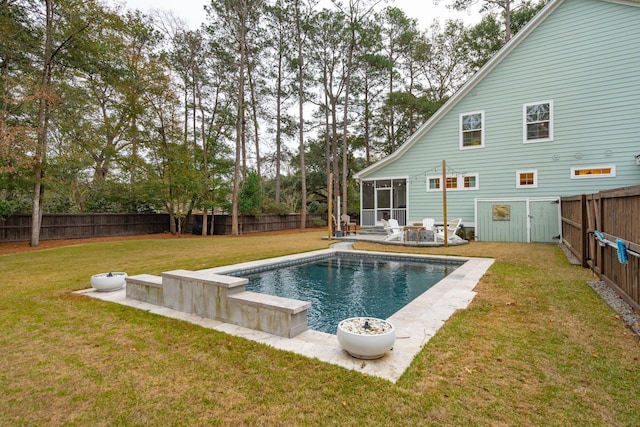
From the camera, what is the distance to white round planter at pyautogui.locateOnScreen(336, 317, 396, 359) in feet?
8.71

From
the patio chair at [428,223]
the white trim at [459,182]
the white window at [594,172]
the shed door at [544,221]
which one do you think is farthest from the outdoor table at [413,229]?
the white window at [594,172]

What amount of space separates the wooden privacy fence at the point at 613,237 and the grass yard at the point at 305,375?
0.52m

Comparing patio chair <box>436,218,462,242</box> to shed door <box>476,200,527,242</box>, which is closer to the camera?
shed door <box>476,200,527,242</box>

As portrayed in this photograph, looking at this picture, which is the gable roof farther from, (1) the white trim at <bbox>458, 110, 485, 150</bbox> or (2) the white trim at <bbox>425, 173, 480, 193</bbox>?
(2) the white trim at <bbox>425, 173, 480, 193</bbox>

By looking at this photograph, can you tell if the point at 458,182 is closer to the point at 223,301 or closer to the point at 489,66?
the point at 489,66

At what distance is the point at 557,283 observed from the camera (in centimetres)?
530

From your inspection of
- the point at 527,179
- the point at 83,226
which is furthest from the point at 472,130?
the point at 83,226

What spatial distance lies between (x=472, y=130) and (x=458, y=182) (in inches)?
83.7

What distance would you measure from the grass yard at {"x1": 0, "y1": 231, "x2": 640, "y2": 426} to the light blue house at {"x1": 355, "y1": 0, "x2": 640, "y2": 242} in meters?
8.40

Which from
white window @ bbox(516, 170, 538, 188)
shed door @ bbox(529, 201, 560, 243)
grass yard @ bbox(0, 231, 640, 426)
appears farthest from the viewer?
white window @ bbox(516, 170, 538, 188)

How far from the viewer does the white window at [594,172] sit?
33.2ft

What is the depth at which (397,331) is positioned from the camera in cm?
341

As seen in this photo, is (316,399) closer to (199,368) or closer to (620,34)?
(199,368)

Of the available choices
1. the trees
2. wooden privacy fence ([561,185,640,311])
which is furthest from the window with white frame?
the trees
